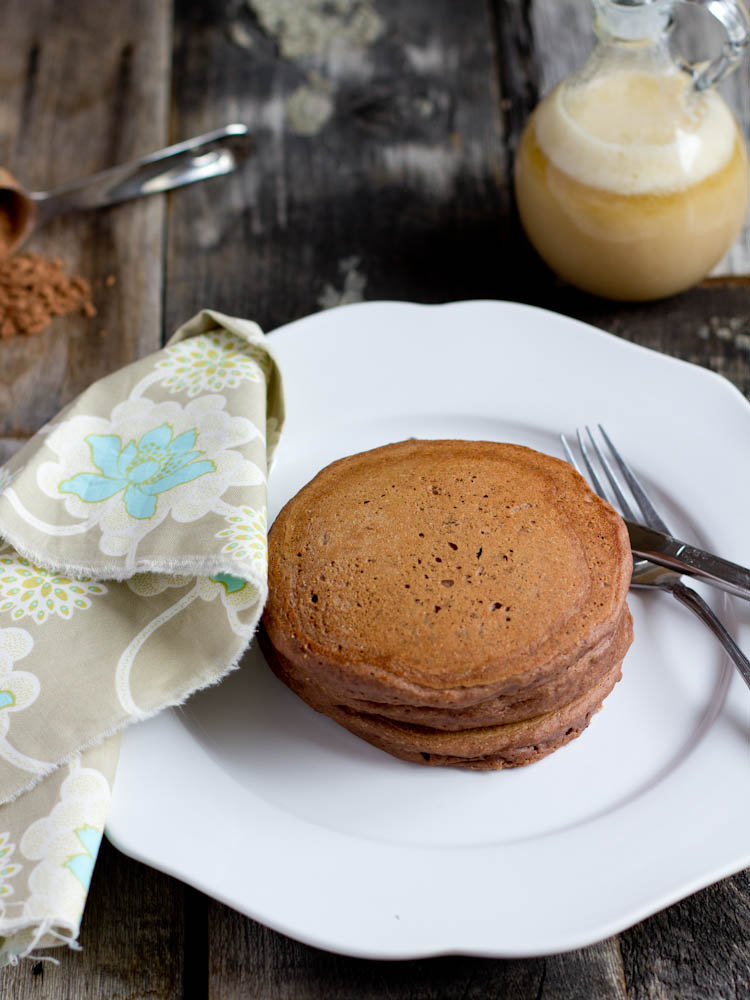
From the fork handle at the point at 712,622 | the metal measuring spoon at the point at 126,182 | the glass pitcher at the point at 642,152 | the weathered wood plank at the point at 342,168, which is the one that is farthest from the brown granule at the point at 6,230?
the fork handle at the point at 712,622

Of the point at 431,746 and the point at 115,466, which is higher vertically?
the point at 115,466

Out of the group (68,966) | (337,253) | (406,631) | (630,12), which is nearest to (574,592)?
(406,631)

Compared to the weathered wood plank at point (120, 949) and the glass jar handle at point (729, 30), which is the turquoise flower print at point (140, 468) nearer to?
the weathered wood plank at point (120, 949)

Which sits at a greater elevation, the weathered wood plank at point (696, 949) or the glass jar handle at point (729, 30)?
the glass jar handle at point (729, 30)

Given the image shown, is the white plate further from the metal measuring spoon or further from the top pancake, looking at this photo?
the metal measuring spoon

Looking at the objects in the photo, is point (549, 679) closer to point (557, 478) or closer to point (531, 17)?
point (557, 478)

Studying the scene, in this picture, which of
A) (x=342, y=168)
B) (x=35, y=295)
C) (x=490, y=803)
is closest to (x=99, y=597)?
(x=490, y=803)

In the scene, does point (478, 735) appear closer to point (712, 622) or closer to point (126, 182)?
point (712, 622)
